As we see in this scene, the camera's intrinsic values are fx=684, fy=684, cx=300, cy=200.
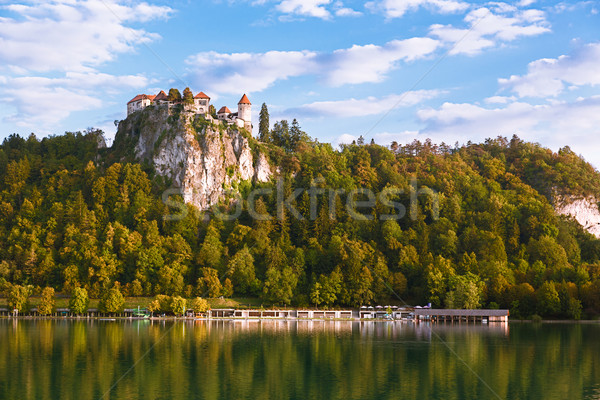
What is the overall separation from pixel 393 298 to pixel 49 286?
64.6m

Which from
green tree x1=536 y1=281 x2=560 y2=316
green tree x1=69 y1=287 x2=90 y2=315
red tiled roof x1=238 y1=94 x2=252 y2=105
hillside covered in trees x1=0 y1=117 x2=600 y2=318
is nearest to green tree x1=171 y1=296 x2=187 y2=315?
hillside covered in trees x1=0 y1=117 x2=600 y2=318

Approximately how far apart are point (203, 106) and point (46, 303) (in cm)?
6838

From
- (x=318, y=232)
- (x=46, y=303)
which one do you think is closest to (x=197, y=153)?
(x=318, y=232)

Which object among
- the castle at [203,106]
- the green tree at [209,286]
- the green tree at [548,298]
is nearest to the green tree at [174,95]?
the castle at [203,106]

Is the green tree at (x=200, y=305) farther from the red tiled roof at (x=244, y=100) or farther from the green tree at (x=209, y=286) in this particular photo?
the red tiled roof at (x=244, y=100)

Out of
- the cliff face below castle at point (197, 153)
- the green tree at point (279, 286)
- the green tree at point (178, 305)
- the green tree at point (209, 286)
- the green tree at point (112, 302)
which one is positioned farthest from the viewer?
the cliff face below castle at point (197, 153)

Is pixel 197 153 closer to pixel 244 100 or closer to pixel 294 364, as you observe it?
pixel 244 100

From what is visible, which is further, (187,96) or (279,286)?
(187,96)

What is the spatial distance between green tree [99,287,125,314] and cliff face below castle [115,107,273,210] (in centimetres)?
4185

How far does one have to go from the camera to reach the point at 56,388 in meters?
47.9

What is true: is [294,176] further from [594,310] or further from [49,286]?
[594,310]

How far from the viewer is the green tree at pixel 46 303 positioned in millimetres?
117000

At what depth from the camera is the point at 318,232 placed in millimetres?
147000

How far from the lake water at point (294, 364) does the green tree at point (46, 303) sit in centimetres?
2201
